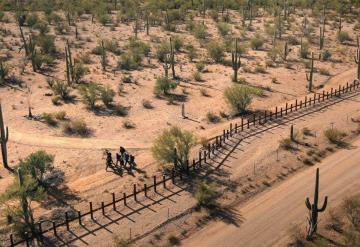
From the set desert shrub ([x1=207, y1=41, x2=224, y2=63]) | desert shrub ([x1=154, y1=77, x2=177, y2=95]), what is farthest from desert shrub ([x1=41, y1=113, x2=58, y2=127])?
desert shrub ([x1=207, y1=41, x2=224, y2=63])

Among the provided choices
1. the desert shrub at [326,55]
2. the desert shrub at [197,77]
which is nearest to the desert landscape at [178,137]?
the desert shrub at [326,55]

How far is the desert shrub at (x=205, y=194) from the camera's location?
70.3 feet

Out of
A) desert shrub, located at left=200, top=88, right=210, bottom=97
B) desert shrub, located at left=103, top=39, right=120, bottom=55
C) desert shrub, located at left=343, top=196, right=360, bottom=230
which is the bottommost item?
desert shrub, located at left=343, top=196, right=360, bottom=230

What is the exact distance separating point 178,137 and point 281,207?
6.37 m

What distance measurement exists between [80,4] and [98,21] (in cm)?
802

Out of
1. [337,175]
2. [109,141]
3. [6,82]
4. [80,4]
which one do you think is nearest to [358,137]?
[337,175]

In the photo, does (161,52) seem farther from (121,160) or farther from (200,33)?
(121,160)

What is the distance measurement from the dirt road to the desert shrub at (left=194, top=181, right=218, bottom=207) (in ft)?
4.51

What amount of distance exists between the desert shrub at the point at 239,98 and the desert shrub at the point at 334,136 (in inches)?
233

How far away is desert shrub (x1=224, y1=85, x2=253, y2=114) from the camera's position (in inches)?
1278

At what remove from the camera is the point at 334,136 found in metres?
28.0

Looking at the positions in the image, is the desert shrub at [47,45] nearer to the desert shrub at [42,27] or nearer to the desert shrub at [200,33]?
the desert shrub at [42,27]

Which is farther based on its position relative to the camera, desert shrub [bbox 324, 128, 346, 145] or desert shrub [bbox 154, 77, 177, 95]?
desert shrub [bbox 154, 77, 177, 95]

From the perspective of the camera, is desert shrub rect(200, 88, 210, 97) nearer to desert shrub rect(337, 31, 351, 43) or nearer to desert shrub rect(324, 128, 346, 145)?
desert shrub rect(324, 128, 346, 145)
